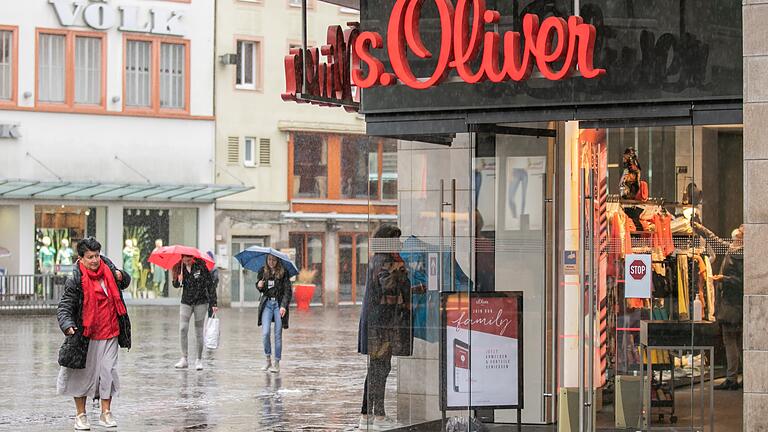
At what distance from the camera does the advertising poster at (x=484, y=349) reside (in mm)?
12562

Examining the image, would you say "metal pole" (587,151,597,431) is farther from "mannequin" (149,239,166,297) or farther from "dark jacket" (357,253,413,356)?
"mannequin" (149,239,166,297)

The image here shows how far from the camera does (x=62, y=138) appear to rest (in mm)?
46344

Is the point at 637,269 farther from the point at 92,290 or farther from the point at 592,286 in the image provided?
the point at 92,290

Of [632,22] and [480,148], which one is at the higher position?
[632,22]

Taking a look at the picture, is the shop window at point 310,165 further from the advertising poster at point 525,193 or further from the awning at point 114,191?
the advertising poster at point 525,193

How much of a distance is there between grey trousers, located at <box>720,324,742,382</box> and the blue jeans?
35.4 feet

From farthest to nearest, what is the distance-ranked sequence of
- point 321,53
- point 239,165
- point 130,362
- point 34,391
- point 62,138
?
point 239,165 → point 62,138 → point 130,362 → point 34,391 → point 321,53

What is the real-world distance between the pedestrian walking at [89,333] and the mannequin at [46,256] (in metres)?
31.7

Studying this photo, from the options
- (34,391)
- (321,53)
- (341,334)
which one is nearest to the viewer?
(321,53)

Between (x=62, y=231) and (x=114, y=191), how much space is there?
7.01 feet

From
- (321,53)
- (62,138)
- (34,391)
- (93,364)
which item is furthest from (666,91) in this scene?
(62,138)

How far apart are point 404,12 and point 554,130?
5.18 feet

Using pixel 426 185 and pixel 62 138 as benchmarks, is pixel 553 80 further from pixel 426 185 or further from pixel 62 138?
pixel 62 138

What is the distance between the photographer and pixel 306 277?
50031mm
